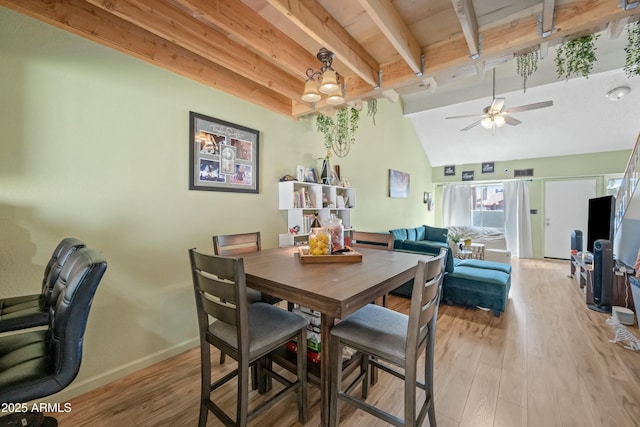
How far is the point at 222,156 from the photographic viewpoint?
7.86 feet

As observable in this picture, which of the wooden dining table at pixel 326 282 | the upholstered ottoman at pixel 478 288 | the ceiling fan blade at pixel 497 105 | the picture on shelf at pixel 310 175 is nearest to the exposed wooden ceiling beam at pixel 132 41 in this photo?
the picture on shelf at pixel 310 175

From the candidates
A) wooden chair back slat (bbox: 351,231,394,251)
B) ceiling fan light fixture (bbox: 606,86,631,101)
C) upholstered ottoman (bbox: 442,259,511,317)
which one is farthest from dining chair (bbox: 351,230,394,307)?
ceiling fan light fixture (bbox: 606,86,631,101)

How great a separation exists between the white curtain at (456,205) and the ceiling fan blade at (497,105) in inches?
144

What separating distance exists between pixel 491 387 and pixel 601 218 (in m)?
3.43

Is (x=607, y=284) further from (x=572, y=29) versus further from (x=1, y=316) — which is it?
(x=1, y=316)

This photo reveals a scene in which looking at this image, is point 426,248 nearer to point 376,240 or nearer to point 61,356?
point 376,240

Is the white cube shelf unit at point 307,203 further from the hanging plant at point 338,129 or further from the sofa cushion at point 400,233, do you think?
the sofa cushion at point 400,233

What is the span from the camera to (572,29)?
1.59 m

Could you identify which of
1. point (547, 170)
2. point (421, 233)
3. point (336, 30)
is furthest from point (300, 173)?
point (547, 170)

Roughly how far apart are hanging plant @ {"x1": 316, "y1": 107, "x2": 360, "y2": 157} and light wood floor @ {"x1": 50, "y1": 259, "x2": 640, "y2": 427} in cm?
257

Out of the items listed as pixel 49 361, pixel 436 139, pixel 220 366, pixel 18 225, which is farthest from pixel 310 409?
pixel 436 139

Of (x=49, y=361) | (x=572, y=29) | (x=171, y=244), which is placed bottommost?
(x=49, y=361)

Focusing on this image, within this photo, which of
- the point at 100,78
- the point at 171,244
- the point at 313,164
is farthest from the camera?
the point at 313,164

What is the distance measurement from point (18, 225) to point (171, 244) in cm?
84
